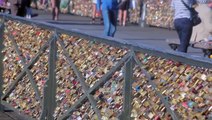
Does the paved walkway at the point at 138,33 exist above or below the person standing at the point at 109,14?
below

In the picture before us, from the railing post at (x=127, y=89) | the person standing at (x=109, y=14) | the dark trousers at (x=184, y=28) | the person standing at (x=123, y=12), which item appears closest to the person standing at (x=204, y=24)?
the person standing at (x=109, y=14)

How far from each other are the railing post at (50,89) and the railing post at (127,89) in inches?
64.8

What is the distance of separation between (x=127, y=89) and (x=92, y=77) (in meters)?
0.75

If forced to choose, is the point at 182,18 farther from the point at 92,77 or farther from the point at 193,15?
the point at 92,77

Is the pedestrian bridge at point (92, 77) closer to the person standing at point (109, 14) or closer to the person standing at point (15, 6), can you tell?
the person standing at point (109, 14)

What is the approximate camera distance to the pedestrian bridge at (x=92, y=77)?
520 centimetres

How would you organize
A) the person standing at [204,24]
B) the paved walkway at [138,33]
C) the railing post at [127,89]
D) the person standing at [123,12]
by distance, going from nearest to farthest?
1. the railing post at [127,89]
2. the person standing at [204,24]
3. the paved walkway at [138,33]
4. the person standing at [123,12]

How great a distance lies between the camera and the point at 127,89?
5.87m

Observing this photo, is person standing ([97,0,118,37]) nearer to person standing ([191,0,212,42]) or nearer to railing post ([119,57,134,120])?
person standing ([191,0,212,42])

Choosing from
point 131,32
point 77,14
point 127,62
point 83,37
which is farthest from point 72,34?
point 77,14

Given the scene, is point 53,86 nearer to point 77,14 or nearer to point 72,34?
point 72,34

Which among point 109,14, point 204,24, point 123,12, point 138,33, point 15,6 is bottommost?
point 138,33

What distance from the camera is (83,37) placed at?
6.87 meters

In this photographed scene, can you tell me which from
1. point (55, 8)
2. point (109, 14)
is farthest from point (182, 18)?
point (55, 8)
